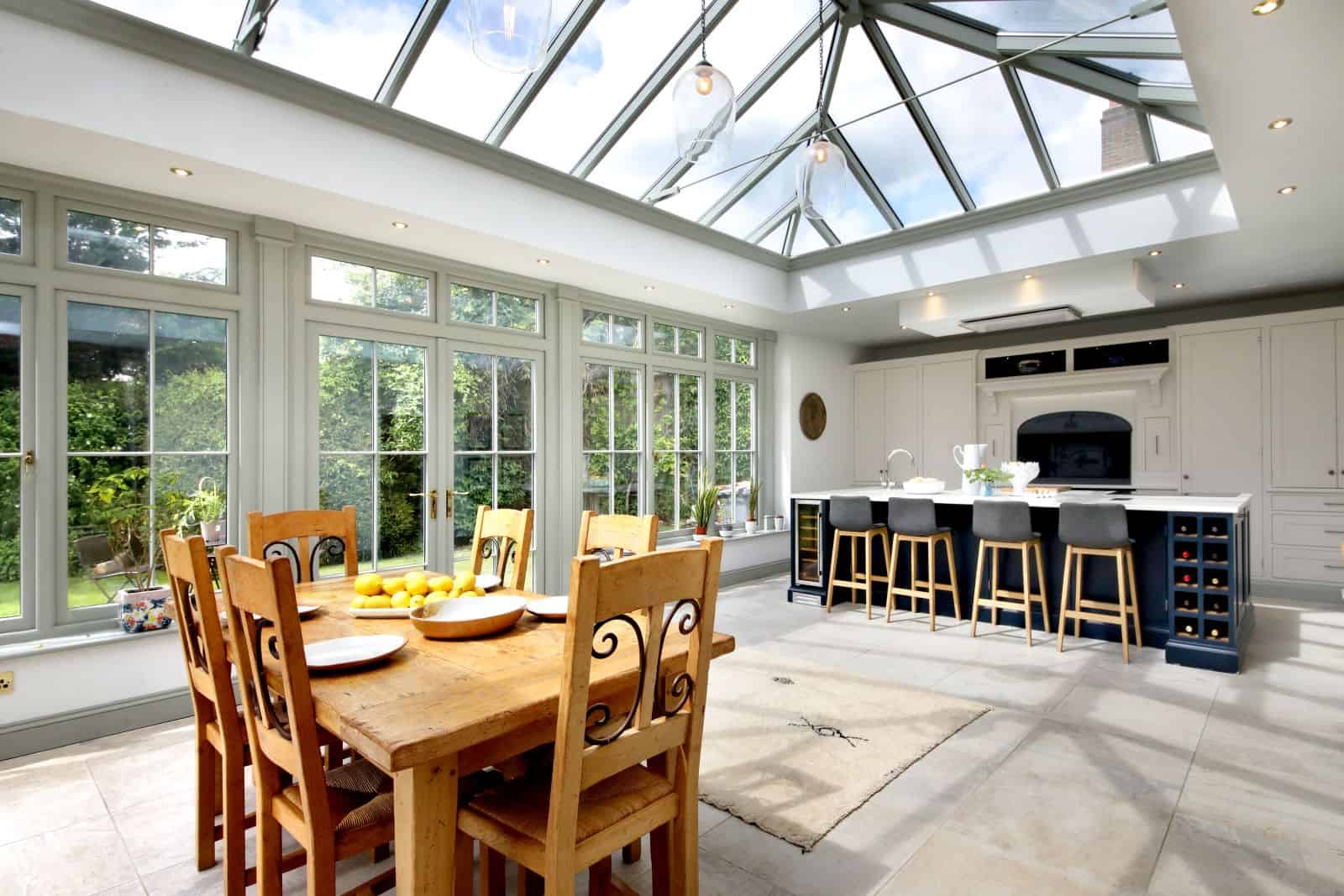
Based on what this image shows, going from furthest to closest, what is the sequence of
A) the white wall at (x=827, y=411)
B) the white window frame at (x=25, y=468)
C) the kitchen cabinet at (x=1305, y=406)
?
the white wall at (x=827, y=411) → the kitchen cabinet at (x=1305, y=406) → the white window frame at (x=25, y=468)

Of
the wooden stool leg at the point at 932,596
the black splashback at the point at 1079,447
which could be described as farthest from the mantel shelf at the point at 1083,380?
the wooden stool leg at the point at 932,596

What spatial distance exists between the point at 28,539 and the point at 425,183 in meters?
2.37

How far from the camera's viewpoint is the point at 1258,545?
5.51 metres

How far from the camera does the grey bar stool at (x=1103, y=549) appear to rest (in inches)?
149

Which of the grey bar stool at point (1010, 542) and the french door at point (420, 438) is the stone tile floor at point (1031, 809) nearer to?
the grey bar stool at point (1010, 542)

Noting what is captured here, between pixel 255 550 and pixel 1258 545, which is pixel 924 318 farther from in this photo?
pixel 255 550

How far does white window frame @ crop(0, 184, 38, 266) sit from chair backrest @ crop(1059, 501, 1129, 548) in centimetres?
525

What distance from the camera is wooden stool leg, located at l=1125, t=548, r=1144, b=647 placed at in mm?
3861

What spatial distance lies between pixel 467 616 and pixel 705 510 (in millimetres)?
4079

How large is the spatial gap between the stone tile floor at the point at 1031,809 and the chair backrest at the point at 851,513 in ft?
4.93

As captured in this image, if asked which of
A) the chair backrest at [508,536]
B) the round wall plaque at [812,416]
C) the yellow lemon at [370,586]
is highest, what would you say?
the round wall plaque at [812,416]

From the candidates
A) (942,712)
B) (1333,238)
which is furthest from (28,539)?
(1333,238)

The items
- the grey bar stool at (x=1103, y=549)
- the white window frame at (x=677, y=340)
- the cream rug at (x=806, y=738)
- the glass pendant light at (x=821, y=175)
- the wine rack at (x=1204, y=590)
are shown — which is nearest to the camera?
the cream rug at (x=806, y=738)

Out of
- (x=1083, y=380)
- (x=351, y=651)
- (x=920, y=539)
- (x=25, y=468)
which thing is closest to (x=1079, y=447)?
(x=1083, y=380)
